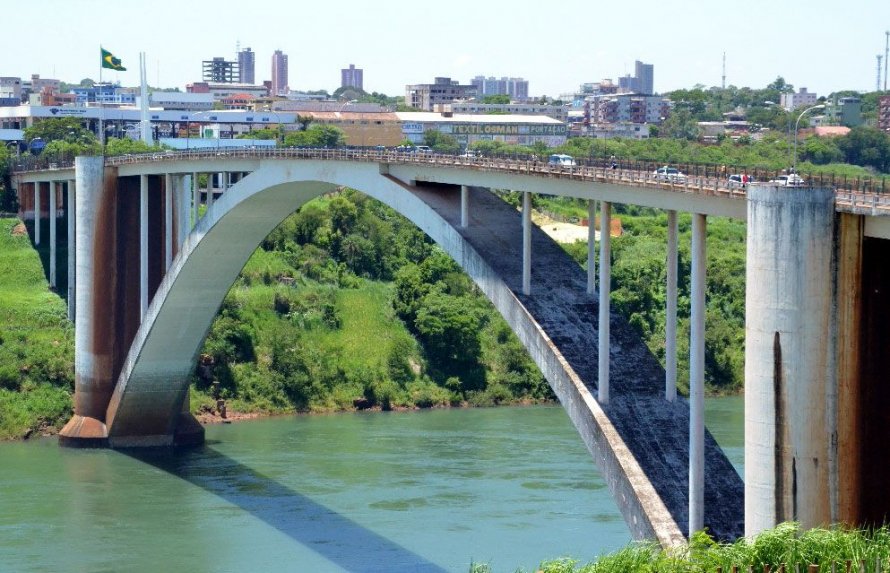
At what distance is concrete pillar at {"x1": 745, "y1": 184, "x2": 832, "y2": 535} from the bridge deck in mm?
2180

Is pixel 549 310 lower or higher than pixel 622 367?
higher

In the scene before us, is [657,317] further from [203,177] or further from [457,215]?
[457,215]

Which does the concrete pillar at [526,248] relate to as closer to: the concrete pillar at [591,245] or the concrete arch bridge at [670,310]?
the concrete arch bridge at [670,310]

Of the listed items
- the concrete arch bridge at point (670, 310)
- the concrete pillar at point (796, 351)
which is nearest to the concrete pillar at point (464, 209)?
the concrete arch bridge at point (670, 310)

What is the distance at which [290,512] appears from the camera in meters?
38.7

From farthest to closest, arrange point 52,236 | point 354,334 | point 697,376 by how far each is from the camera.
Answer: point 354,334, point 52,236, point 697,376

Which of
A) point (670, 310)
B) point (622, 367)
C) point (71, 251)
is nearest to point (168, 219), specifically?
point (71, 251)

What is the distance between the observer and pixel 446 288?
61.9 m

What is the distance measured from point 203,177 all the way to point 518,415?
64.8 ft

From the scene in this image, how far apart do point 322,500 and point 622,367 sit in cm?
1425

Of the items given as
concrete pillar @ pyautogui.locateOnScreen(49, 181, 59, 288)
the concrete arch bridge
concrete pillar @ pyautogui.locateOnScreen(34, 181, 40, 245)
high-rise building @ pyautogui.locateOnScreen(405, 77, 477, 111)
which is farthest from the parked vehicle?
high-rise building @ pyautogui.locateOnScreen(405, 77, 477, 111)

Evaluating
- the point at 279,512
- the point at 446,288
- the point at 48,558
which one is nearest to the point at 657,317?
the point at 446,288

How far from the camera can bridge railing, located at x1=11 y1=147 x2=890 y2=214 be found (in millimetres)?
21875

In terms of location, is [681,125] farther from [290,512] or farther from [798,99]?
[290,512]
